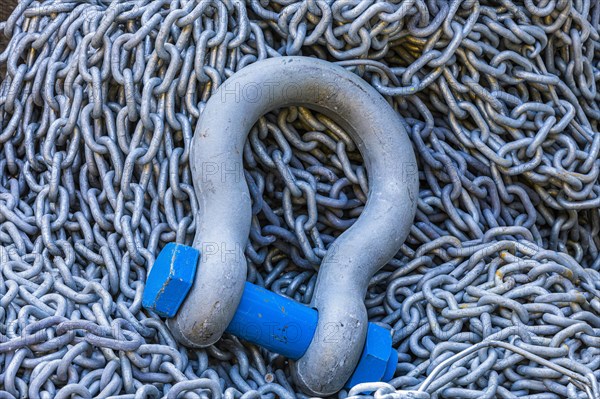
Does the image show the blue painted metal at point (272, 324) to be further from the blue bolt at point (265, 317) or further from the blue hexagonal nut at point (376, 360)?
the blue hexagonal nut at point (376, 360)

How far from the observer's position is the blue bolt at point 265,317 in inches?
91.1

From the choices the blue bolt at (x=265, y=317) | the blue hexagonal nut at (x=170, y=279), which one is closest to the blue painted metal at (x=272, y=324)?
the blue bolt at (x=265, y=317)

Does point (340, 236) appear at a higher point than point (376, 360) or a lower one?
higher

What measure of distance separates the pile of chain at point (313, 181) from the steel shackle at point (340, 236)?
0.27 feet

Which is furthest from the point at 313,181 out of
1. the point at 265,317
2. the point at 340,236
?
the point at 265,317

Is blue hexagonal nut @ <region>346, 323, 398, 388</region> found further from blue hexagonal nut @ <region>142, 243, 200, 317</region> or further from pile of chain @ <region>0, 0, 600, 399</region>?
blue hexagonal nut @ <region>142, 243, 200, 317</region>

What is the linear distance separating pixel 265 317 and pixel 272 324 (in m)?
0.02

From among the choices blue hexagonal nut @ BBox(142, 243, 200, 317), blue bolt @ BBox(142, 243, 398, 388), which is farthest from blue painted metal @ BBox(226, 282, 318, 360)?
blue hexagonal nut @ BBox(142, 243, 200, 317)

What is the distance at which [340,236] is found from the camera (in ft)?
8.54

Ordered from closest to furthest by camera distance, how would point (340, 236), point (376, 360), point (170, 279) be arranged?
point (170, 279), point (376, 360), point (340, 236)

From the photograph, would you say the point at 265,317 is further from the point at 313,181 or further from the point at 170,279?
the point at 313,181

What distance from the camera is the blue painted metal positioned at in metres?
2.36

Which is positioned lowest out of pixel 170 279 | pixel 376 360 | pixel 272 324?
pixel 376 360

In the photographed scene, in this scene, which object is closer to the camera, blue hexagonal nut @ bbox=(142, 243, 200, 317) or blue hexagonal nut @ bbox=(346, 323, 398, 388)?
blue hexagonal nut @ bbox=(142, 243, 200, 317)
